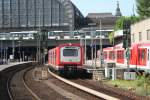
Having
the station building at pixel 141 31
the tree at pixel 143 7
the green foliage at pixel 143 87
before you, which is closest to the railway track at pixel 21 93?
the green foliage at pixel 143 87

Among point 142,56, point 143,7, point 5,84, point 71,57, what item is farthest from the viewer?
point 143,7

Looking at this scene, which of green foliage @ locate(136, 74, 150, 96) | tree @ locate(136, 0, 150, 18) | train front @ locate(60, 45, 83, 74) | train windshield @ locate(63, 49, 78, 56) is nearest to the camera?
green foliage @ locate(136, 74, 150, 96)

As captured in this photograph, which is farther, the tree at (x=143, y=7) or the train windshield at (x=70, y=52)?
the tree at (x=143, y=7)

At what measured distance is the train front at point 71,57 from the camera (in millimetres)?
45250

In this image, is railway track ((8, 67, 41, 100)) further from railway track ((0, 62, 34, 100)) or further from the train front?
the train front


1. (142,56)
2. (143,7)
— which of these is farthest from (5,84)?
(143,7)

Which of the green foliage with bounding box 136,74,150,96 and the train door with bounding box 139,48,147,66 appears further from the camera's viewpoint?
the train door with bounding box 139,48,147,66

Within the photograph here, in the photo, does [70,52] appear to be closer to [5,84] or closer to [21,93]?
[5,84]

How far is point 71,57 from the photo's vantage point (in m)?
45.5

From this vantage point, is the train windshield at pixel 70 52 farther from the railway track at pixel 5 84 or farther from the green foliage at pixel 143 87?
the green foliage at pixel 143 87

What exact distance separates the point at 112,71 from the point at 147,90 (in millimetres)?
14265

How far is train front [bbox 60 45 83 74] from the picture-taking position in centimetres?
4525

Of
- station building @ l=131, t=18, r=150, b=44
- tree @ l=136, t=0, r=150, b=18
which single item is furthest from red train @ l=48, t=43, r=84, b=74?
tree @ l=136, t=0, r=150, b=18

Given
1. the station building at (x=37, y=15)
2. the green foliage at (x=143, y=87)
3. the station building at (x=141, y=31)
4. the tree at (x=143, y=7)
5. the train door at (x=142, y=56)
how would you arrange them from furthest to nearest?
the station building at (x=37, y=15) < the tree at (x=143, y=7) < the station building at (x=141, y=31) < the train door at (x=142, y=56) < the green foliage at (x=143, y=87)
